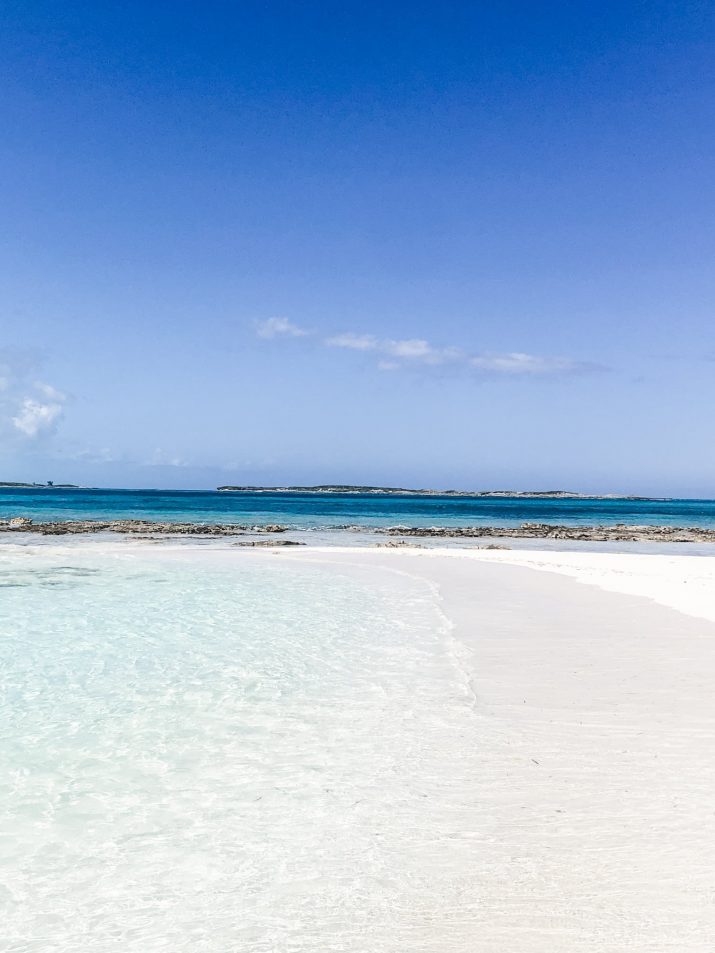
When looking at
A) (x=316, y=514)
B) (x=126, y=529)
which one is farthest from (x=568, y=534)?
(x=316, y=514)

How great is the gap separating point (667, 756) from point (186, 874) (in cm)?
436

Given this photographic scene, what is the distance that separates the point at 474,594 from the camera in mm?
17578

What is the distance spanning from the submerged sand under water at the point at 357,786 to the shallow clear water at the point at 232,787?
1.0 inches

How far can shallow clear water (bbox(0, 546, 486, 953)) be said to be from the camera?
409 centimetres

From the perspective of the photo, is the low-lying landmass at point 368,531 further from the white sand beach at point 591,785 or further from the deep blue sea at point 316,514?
the white sand beach at point 591,785

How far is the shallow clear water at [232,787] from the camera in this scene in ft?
13.4

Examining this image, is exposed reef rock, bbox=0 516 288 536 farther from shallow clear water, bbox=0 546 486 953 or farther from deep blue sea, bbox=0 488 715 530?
shallow clear water, bbox=0 546 486 953

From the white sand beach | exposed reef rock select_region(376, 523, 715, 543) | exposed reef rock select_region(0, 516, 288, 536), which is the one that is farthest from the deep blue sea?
the white sand beach

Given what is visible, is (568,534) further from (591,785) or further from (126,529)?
(591,785)

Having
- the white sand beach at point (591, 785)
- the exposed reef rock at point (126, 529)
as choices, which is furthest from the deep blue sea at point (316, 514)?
the white sand beach at point (591, 785)

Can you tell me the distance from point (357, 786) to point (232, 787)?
1.04 meters

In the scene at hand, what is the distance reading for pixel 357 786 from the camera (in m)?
5.95

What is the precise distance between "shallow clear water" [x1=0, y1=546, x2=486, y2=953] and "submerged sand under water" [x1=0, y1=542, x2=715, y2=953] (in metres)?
0.02

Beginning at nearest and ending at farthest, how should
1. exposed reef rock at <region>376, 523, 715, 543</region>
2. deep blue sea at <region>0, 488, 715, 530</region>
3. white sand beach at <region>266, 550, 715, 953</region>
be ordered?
white sand beach at <region>266, 550, 715, 953</region> < exposed reef rock at <region>376, 523, 715, 543</region> < deep blue sea at <region>0, 488, 715, 530</region>
